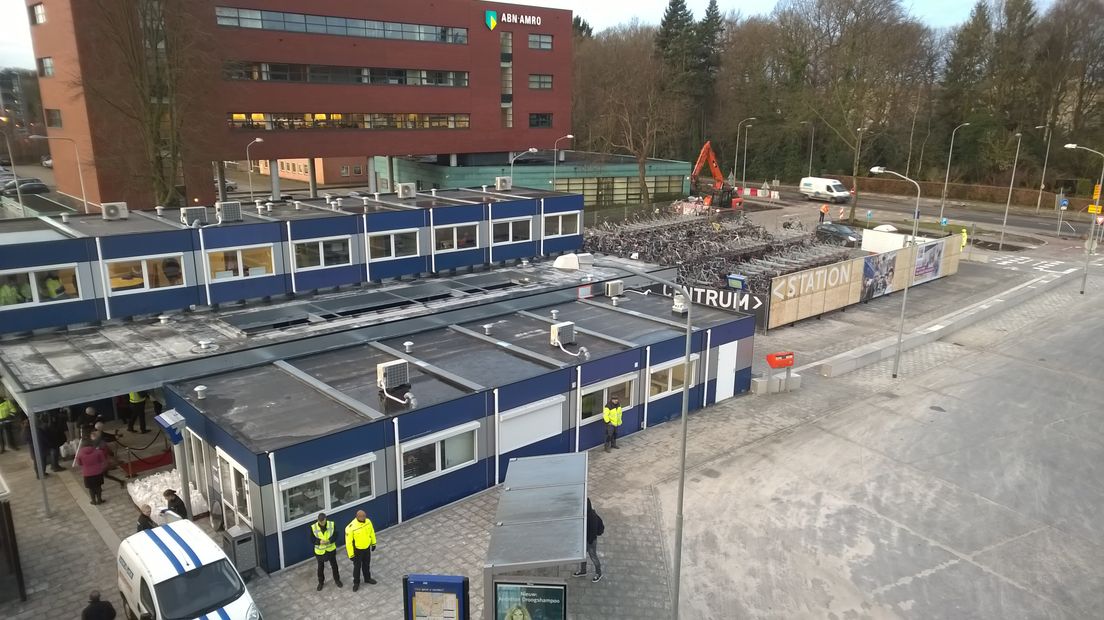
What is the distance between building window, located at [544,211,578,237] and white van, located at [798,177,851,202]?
44.5m

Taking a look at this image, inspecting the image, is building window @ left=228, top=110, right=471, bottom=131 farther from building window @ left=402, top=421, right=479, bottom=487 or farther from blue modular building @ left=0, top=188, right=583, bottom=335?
building window @ left=402, top=421, right=479, bottom=487

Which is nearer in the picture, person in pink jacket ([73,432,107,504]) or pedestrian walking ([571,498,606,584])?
pedestrian walking ([571,498,606,584])

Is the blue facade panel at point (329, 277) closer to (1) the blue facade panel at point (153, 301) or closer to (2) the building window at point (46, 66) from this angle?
(1) the blue facade panel at point (153, 301)

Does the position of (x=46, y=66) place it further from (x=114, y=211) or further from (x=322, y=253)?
(x=322, y=253)

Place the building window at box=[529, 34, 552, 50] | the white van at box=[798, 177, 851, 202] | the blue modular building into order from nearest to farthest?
1. the blue modular building
2. the building window at box=[529, 34, 552, 50]
3. the white van at box=[798, 177, 851, 202]

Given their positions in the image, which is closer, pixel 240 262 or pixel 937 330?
pixel 240 262

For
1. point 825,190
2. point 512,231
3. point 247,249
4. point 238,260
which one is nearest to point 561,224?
point 512,231

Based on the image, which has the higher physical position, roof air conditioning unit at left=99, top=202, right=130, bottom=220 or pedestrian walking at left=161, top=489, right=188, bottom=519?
roof air conditioning unit at left=99, top=202, right=130, bottom=220

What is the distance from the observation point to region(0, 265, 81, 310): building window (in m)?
19.9

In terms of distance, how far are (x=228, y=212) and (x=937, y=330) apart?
2904 cm

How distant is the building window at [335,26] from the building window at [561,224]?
25.0m

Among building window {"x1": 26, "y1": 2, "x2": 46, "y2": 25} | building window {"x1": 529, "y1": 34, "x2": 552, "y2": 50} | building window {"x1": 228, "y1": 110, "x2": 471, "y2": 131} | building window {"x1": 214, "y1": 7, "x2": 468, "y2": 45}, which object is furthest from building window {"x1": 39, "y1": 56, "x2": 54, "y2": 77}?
building window {"x1": 529, "y1": 34, "x2": 552, "y2": 50}

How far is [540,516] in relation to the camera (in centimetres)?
1327

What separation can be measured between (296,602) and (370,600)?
137 centimetres
